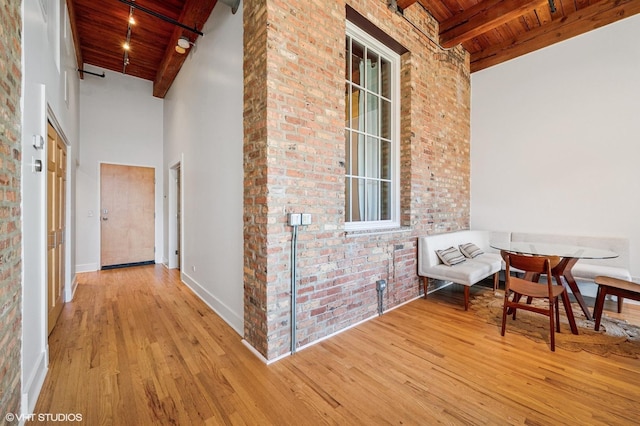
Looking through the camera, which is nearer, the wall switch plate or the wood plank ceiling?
the wall switch plate

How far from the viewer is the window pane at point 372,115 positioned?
11.0 feet

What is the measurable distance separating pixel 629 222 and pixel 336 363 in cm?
424

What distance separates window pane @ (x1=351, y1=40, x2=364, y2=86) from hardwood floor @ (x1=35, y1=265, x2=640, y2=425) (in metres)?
2.74

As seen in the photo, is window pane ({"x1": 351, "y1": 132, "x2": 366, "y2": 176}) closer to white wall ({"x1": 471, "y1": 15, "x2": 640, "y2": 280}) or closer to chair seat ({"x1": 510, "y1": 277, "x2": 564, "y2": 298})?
chair seat ({"x1": 510, "y1": 277, "x2": 564, "y2": 298})

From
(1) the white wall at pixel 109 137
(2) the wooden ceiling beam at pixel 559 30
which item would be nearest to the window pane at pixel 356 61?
(2) the wooden ceiling beam at pixel 559 30

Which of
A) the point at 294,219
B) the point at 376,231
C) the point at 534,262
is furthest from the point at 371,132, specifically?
the point at 534,262

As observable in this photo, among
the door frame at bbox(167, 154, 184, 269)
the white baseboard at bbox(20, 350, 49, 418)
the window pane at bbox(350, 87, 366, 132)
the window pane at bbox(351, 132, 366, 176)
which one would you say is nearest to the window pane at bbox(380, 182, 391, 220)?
the window pane at bbox(351, 132, 366, 176)

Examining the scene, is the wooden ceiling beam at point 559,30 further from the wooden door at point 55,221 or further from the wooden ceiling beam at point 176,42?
the wooden door at point 55,221

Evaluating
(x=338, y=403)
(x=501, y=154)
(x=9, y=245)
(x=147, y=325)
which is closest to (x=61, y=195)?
(x=147, y=325)

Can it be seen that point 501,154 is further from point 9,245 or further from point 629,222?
point 9,245

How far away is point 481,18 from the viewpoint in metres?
3.60

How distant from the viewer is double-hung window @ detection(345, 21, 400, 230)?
3051 mm

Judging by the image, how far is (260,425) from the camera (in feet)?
4.95

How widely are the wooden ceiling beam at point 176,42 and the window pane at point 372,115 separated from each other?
212 cm
